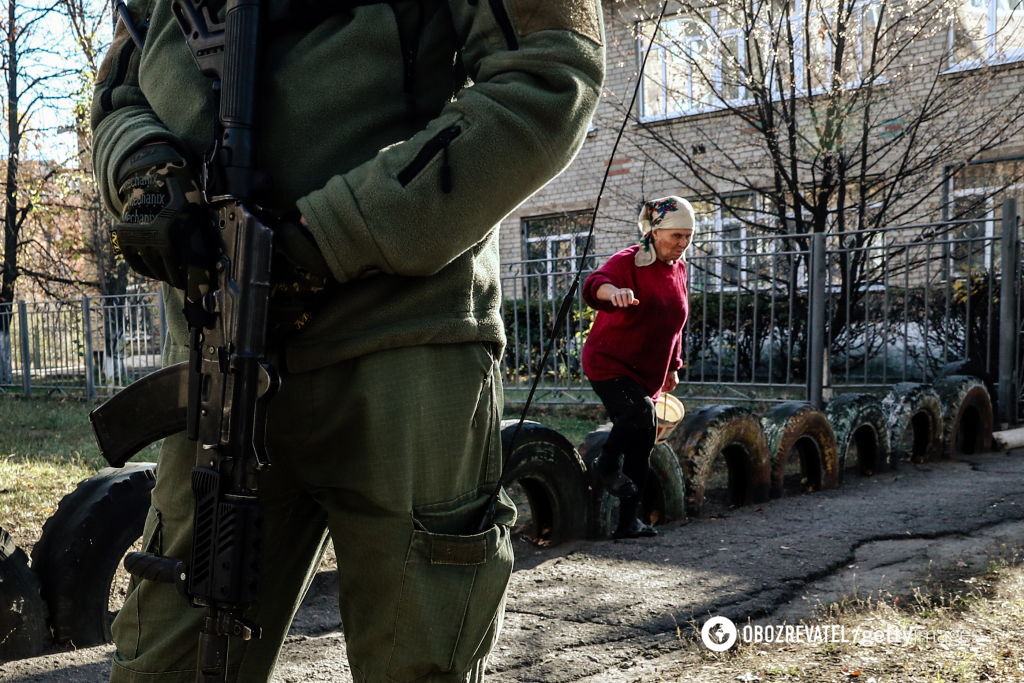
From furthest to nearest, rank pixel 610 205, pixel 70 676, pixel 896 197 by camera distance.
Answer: pixel 610 205 < pixel 896 197 < pixel 70 676

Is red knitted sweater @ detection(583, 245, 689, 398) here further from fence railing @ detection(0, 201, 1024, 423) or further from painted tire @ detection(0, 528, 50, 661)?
fence railing @ detection(0, 201, 1024, 423)

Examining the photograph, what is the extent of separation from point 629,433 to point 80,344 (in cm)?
1156

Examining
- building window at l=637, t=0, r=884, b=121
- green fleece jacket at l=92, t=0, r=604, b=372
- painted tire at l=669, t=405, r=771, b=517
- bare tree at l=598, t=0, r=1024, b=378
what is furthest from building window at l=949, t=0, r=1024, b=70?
green fleece jacket at l=92, t=0, r=604, b=372

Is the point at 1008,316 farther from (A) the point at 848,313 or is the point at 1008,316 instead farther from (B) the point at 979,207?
(B) the point at 979,207

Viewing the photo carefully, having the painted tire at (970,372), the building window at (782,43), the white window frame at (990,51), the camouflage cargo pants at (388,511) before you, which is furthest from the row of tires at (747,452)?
the white window frame at (990,51)

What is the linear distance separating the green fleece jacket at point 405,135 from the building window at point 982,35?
1019 centimetres

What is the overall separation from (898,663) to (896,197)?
7714 mm

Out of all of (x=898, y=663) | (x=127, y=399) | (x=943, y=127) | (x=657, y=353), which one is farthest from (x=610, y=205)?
(x=127, y=399)

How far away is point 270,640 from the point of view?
66.1 inches

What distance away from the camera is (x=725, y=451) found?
18.8 ft

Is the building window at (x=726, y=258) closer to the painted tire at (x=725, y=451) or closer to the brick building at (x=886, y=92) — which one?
the brick building at (x=886, y=92)

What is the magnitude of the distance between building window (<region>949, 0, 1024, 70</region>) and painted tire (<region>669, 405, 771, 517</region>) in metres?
6.77

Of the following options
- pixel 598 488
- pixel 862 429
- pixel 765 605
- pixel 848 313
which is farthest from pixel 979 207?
pixel 765 605

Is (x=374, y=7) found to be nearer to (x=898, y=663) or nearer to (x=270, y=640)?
(x=270, y=640)
